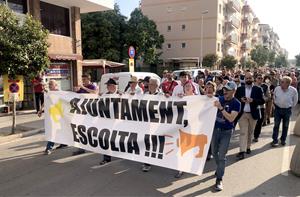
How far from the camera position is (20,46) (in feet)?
27.9

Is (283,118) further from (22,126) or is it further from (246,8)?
(246,8)

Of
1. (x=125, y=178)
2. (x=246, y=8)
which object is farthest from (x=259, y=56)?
(x=125, y=178)

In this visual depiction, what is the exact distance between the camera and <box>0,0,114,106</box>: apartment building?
14188 millimetres

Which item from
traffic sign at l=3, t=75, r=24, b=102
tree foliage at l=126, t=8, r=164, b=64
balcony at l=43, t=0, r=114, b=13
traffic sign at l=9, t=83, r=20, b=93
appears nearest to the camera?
traffic sign at l=3, t=75, r=24, b=102

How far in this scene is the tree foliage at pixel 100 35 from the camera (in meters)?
30.9

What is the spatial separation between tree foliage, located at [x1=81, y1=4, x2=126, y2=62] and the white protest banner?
84.0ft

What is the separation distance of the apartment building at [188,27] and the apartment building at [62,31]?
992 inches

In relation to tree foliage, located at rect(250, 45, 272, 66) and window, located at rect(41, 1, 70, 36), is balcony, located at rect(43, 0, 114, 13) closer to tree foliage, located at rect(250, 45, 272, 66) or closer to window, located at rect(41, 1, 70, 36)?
window, located at rect(41, 1, 70, 36)

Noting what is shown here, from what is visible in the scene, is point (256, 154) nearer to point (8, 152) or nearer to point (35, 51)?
point (8, 152)

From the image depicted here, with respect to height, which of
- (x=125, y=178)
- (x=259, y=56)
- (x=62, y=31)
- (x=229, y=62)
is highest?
(x=259, y=56)

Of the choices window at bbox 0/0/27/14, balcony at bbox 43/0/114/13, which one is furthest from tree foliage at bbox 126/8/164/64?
window at bbox 0/0/27/14

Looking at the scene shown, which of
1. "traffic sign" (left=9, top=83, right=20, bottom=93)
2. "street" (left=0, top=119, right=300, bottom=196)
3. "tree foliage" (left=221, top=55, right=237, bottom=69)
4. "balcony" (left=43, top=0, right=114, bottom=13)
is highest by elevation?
"balcony" (left=43, top=0, right=114, bottom=13)

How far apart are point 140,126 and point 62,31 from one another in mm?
13428

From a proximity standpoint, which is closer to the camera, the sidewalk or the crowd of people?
the crowd of people
